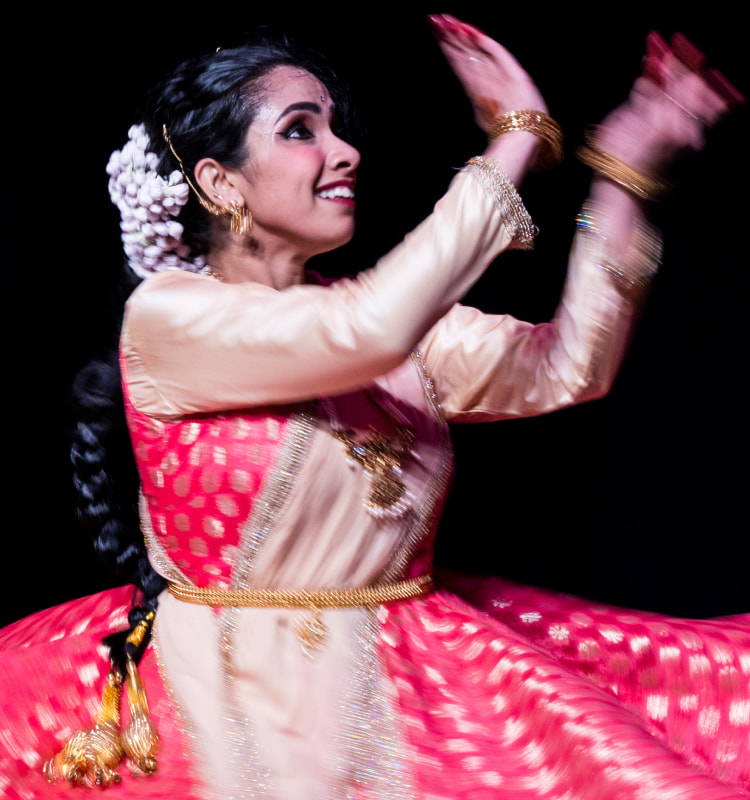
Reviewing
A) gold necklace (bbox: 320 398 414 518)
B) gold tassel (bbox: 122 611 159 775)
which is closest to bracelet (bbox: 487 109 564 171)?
gold necklace (bbox: 320 398 414 518)

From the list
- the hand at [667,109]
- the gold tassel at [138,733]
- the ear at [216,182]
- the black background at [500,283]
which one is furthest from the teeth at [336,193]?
the gold tassel at [138,733]

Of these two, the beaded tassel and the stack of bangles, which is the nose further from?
the beaded tassel

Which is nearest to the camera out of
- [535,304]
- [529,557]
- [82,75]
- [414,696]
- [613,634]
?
[414,696]

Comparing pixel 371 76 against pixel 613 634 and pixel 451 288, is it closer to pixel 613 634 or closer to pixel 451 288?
pixel 451 288

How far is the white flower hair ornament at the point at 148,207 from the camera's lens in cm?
133

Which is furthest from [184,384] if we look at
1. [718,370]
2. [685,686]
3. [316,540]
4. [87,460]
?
[718,370]

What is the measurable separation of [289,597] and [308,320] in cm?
32

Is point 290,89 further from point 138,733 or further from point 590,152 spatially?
point 138,733

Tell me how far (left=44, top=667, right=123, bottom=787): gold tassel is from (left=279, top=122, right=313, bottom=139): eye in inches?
27.7

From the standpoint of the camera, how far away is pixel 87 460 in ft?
4.80

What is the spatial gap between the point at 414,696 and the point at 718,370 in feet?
3.42

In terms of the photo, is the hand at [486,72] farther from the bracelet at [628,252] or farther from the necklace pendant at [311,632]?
the necklace pendant at [311,632]

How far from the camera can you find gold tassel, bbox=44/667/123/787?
1132 mm

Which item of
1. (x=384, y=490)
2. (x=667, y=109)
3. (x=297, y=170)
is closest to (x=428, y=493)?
(x=384, y=490)
